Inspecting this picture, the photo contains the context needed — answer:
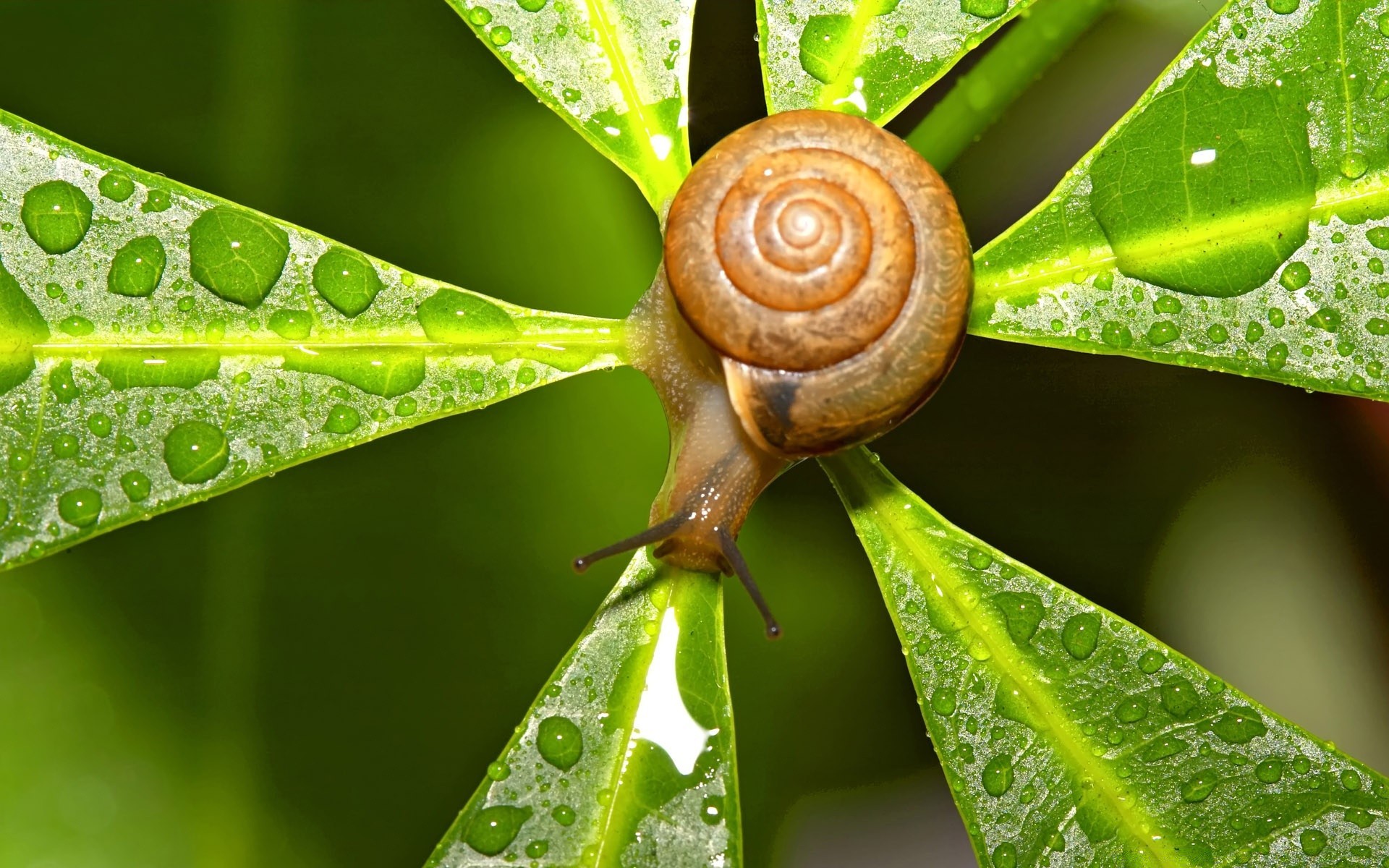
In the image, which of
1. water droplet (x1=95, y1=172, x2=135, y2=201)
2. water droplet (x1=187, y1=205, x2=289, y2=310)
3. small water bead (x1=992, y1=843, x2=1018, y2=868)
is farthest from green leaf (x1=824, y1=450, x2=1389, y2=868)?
water droplet (x1=95, y1=172, x2=135, y2=201)

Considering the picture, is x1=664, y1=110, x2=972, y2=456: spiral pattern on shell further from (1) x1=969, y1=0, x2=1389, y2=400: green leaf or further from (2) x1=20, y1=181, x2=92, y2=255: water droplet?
(2) x1=20, y1=181, x2=92, y2=255: water droplet

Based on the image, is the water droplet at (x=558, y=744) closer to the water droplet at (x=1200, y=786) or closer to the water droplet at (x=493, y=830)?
the water droplet at (x=493, y=830)

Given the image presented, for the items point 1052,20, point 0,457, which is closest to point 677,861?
point 0,457

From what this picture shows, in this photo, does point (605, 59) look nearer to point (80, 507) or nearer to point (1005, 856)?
point (80, 507)

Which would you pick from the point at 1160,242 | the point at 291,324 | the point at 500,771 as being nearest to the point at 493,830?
the point at 500,771

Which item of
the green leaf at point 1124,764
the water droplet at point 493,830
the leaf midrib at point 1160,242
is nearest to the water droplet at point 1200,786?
the green leaf at point 1124,764

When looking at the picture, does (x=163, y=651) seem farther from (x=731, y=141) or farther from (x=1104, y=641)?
(x=1104, y=641)
